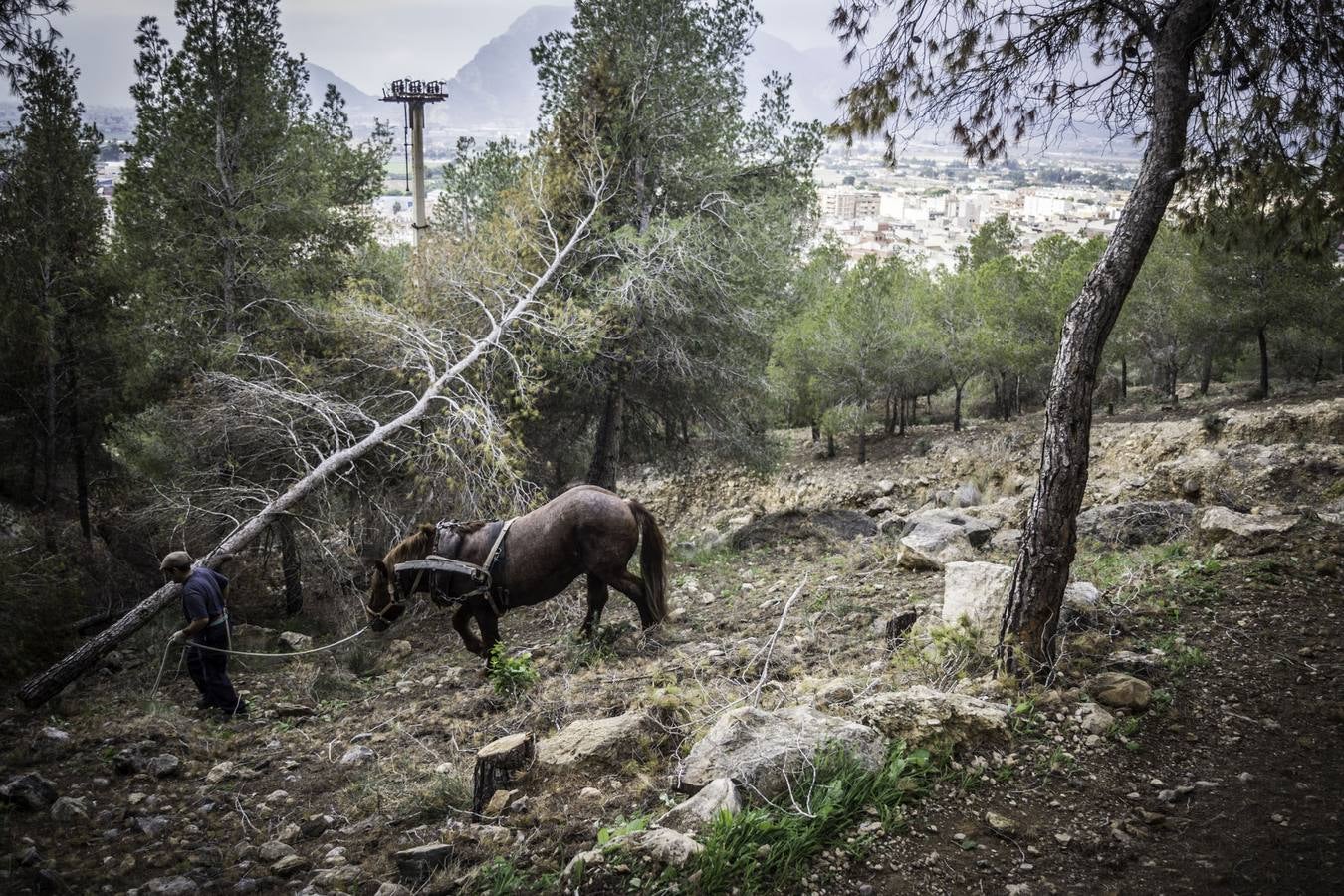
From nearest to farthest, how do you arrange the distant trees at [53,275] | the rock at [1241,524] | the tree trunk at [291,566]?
the rock at [1241,524], the tree trunk at [291,566], the distant trees at [53,275]

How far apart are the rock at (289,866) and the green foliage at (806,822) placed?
2331 millimetres

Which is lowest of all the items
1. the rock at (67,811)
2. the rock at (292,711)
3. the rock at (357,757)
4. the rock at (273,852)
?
the rock at (292,711)

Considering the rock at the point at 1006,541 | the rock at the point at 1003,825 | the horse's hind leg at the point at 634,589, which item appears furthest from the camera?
the rock at the point at 1006,541

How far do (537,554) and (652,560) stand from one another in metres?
1.17

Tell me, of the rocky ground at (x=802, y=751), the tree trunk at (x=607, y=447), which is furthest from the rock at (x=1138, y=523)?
the tree trunk at (x=607, y=447)

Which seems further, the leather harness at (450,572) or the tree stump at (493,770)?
the leather harness at (450,572)

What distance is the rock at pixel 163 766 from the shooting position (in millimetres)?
5383

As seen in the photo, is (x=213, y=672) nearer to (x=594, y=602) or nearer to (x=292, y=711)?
(x=292, y=711)

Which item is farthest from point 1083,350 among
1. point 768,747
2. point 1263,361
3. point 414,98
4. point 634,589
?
point 414,98

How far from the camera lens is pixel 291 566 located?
10250mm

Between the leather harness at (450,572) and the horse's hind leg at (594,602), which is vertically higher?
the leather harness at (450,572)

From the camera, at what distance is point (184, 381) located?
9.72 m

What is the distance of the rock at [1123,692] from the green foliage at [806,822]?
1.34 meters

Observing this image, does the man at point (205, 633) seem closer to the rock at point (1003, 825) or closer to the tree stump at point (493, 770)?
the tree stump at point (493, 770)
